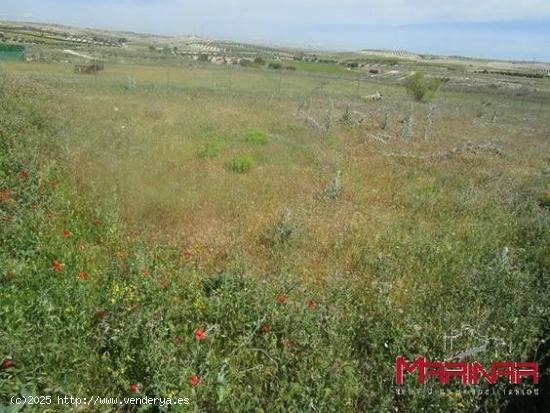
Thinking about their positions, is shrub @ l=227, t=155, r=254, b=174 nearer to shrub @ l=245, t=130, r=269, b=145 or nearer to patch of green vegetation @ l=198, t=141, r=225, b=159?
patch of green vegetation @ l=198, t=141, r=225, b=159

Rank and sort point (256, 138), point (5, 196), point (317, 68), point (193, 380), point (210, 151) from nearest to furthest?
1. point (193, 380)
2. point (5, 196)
3. point (210, 151)
4. point (256, 138)
5. point (317, 68)

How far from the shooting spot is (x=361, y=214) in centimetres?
825

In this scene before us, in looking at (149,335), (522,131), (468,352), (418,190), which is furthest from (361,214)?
(522,131)

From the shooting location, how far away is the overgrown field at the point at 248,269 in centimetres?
373

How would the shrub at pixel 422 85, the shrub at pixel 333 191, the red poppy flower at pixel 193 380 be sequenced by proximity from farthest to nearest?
A: the shrub at pixel 422 85
the shrub at pixel 333 191
the red poppy flower at pixel 193 380

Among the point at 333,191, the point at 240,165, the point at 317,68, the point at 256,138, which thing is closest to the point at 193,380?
the point at 333,191

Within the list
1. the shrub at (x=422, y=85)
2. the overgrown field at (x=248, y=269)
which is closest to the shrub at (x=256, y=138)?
the overgrown field at (x=248, y=269)

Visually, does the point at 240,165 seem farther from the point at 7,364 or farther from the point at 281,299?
the point at 7,364

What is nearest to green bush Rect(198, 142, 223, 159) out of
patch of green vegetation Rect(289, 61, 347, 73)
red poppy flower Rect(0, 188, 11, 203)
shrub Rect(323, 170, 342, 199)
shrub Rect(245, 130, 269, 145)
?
shrub Rect(245, 130, 269, 145)

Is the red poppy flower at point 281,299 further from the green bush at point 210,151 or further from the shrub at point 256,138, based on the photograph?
the shrub at point 256,138

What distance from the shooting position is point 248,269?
225 inches

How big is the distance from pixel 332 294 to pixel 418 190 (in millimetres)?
5744

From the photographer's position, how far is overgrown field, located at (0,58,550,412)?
3.73 metres

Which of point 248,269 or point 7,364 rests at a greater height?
point 7,364
